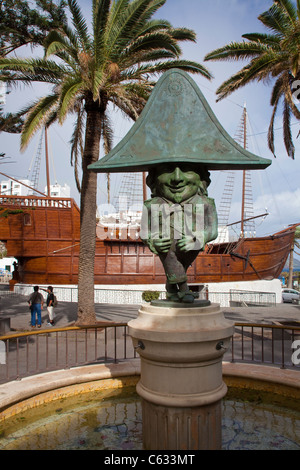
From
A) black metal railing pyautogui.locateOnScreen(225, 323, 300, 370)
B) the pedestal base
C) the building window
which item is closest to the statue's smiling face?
the pedestal base

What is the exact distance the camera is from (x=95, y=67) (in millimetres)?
10156

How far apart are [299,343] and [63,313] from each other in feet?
36.3

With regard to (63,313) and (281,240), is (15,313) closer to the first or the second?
(63,313)

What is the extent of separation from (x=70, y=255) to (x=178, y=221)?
20.6 metres

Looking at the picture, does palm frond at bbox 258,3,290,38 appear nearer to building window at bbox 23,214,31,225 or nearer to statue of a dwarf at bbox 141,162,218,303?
statue of a dwarf at bbox 141,162,218,303

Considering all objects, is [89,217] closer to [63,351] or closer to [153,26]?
[63,351]

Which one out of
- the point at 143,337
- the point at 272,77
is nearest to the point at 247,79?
the point at 272,77

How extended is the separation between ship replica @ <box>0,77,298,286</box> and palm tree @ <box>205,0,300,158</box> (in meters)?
12.9

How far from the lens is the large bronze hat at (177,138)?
421 centimetres

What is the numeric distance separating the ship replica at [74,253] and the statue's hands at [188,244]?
19.5 m

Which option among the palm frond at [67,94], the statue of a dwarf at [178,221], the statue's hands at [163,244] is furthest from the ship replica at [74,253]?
the statue's hands at [163,244]

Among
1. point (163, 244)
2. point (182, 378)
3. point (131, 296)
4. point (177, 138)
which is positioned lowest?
point (131, 296)

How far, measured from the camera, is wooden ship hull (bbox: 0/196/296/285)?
77.3 ft

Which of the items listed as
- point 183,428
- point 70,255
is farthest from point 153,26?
point 70,255
